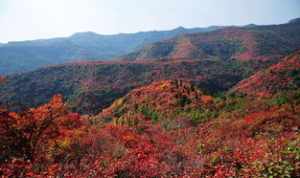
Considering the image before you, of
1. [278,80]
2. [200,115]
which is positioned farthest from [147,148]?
[278,80]

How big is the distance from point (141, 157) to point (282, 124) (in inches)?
348

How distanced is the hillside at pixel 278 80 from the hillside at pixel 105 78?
12.6 meters

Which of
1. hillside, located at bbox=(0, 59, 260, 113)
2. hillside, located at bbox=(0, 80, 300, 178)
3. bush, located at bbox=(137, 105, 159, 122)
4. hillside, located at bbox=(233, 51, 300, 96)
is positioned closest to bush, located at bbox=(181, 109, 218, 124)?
hillside, located at bbox=(0, 80, 300, 178)

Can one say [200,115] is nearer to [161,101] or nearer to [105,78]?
[161,101]

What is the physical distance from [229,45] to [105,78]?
47348 millimetres

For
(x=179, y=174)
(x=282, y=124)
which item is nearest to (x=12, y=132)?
(x=179, y=174)

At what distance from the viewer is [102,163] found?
937 centimetres

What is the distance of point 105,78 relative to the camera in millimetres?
68375

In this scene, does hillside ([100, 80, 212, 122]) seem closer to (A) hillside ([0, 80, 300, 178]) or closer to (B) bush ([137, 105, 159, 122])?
(B) bush ([137, 105, 159, 122])

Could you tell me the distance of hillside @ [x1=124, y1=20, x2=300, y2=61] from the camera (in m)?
89.8

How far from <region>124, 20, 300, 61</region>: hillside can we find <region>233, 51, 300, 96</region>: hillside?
3972 centimetres

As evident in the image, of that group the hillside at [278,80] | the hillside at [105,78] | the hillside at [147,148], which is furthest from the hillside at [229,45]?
the hillside at [147,148]

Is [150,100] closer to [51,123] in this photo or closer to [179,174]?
[51,123]

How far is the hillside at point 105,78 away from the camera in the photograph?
57938 millimetres
